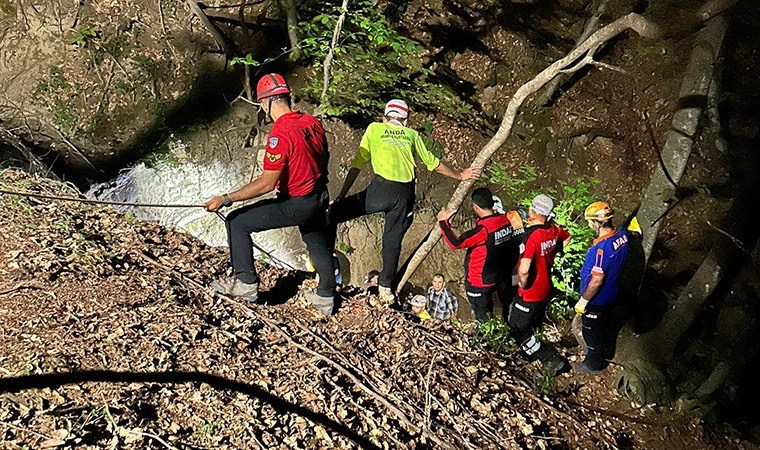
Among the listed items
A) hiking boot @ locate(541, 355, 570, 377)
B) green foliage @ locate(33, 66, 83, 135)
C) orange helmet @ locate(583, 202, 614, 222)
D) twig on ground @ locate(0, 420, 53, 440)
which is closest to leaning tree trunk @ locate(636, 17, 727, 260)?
orange helmet @ locate(583, 202, 614, 222)

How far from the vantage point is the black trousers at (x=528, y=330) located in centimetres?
664

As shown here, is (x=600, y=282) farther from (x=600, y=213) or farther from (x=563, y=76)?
(x=563, y=76)

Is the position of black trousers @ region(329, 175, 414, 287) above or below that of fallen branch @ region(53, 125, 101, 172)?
below

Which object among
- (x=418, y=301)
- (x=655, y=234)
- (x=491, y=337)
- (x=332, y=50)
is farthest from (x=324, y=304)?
(x=332, y=50)

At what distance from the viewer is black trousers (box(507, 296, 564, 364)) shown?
21.8ft

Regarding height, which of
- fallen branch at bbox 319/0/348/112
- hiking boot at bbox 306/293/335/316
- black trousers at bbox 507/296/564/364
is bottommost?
black trousers at bbox 507/296/564/364

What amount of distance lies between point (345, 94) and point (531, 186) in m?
4.12

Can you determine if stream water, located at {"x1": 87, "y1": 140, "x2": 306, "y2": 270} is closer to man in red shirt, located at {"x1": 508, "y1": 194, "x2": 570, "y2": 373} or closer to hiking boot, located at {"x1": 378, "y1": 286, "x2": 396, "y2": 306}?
hiking boot, located at {"x1": 378, "y1": 286, "x2": 396, "y2": 306}

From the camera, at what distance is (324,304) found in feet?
18.3

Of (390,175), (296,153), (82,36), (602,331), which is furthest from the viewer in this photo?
(82,36)

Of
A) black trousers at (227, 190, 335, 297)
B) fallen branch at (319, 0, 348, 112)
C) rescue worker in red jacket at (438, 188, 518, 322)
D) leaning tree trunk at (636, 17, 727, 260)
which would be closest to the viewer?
black trousers at (227, 190, 335, 297)

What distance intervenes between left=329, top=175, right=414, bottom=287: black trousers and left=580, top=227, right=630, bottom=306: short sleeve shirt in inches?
83.8

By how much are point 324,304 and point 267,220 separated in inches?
43.9

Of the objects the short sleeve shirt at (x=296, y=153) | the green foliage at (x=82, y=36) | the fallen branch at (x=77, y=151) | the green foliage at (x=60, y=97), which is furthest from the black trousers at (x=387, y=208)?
the green foliage at (x=82, y=36)
